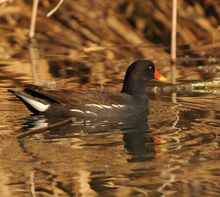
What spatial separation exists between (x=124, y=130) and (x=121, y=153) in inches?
46.6

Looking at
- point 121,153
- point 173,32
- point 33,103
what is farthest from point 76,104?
point 173,32

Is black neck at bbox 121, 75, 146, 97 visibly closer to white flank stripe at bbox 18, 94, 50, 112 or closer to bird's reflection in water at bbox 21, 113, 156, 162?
bird's reflection in water at bbox 21, 113, 156, 162

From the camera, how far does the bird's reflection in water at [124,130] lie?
23.9 ft

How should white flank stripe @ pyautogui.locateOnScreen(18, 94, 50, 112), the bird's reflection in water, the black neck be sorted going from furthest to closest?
the black neck → white flank stripe @ pyautogui.locateOnScreen(18, 94, 50, 112) → the bird's reflection in water

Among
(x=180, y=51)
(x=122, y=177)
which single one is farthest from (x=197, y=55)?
(x=122, y=177)

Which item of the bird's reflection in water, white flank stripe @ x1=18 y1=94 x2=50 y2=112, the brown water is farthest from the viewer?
white flank stripe @ x1=18 y1=94 x2=50 y2=112

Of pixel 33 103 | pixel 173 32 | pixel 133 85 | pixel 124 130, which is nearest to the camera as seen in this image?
pixel 124 130

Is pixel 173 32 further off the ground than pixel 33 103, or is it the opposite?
pixel 173 32

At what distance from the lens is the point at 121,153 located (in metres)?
7.17

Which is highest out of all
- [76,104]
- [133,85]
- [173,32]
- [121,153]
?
[173,32]

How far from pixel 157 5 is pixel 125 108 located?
5.86 m

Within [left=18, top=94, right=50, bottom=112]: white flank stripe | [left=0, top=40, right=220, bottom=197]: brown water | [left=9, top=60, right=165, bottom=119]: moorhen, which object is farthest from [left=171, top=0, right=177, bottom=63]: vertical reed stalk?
[left=18, top=94, right=50, bottom=112]: white flank stripe

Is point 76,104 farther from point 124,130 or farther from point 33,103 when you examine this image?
point 124,130

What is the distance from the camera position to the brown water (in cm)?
624
